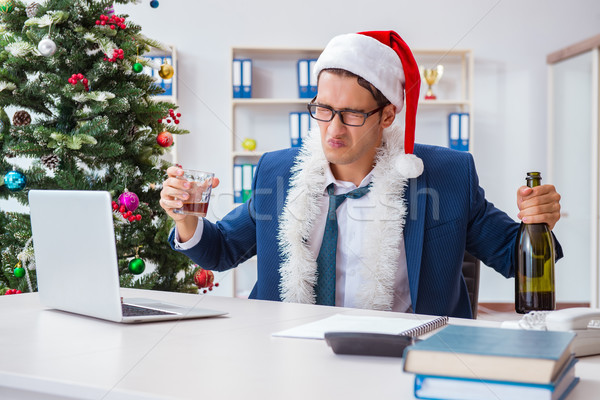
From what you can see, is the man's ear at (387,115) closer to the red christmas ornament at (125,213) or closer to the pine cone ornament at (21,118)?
the red christmas ornament at (125,213)

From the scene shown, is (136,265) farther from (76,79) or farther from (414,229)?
(414,229)

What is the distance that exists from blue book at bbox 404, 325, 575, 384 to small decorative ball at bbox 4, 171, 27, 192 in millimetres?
1751

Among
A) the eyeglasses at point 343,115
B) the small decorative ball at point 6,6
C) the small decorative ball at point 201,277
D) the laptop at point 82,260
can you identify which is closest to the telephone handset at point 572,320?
the laptop at point 82,260

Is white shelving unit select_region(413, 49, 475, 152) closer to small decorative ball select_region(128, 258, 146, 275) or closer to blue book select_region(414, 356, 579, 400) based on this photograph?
small decorative ball select_region(128, 258, 146, 275)

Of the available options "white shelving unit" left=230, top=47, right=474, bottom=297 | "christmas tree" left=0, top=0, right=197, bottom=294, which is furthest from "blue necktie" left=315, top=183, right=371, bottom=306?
"white shelving unit" left=230, top=47, right=474, bottom=297

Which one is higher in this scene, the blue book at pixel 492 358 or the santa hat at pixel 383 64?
the santa hat at pixel 383 64

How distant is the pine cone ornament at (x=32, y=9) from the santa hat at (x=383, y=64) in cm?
108

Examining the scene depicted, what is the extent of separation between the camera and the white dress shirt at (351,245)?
1536 mm

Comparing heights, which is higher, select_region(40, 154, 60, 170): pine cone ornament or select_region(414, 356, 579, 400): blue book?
select_region(40, 154, 60, 170): pine cone ornament

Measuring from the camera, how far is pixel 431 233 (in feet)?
5.05

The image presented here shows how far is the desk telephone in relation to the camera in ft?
2.74

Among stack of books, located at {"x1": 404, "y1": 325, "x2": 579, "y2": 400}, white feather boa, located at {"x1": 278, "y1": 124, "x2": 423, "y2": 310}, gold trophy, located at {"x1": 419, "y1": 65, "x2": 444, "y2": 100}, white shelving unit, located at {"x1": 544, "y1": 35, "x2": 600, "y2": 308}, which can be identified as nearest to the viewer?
stack of books, located at {"x1": 404, "y1": 325, "x2": 579, "y2": 400}

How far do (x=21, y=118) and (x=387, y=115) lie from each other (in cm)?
132

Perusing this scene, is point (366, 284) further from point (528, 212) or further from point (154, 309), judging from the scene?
point (154, 309)
